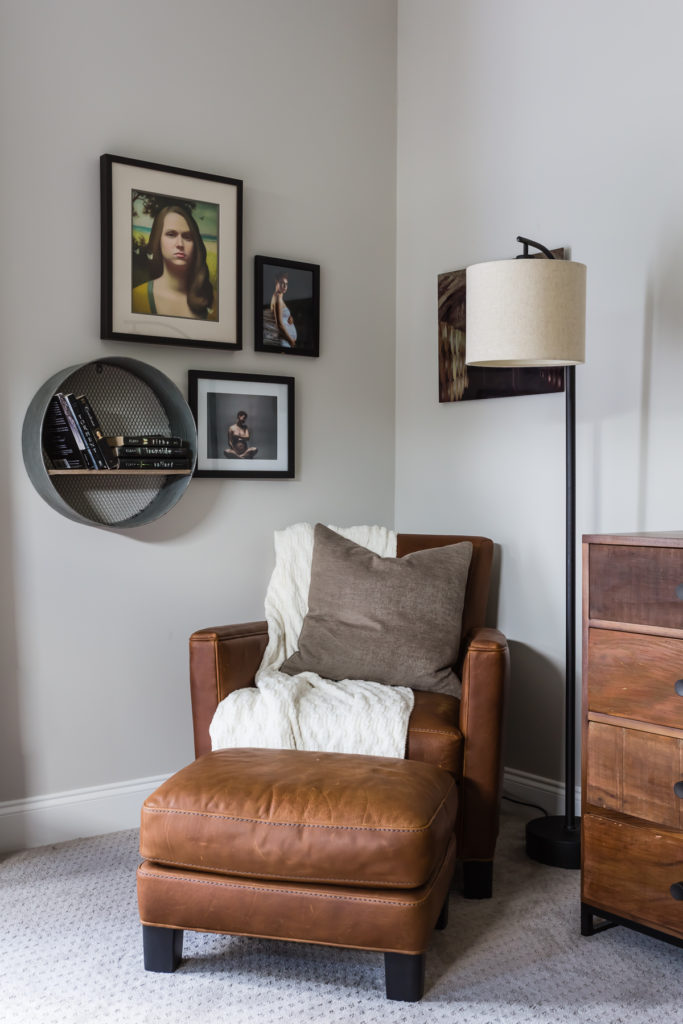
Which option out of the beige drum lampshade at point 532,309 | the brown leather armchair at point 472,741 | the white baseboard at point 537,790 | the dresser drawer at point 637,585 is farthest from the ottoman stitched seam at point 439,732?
the beige drum lampshade at point 532,309

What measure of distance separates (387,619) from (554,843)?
75cm

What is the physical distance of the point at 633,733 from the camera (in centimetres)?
201

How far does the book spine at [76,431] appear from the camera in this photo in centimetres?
256

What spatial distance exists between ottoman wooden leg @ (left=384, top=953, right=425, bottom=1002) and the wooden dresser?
1.56 feet

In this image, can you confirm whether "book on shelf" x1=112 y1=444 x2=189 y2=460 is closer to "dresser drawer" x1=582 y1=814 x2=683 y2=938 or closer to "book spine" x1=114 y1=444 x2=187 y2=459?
"book spine" x1=114 y1=444 x2=187 y2=459

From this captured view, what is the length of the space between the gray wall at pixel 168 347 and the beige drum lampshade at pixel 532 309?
994 mm

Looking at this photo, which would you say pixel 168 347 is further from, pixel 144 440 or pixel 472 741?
pixel 472 741

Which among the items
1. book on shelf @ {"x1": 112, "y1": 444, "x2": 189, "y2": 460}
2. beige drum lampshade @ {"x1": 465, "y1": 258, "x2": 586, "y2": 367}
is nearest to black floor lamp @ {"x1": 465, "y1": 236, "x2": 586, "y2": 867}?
beige drum lampshade @ {"x1": 465, "y1": 258, "x2": 586, "y2": 367}

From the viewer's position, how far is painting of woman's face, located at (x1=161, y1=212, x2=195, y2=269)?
9.32ft

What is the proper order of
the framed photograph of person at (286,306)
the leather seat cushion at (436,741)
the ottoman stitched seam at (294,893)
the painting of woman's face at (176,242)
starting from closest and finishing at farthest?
the ottoman stitched seam at (294,893)
the leather seat cushion at (436,741)
the painting of woman's face at (176,242)
the framed photograph of person at (286,306)

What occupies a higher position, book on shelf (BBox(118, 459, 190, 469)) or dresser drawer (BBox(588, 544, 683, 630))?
book on shelf (BBox(118, 459, 190, 469))

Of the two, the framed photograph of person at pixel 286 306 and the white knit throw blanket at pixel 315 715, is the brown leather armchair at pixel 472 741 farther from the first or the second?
the framed photograph of person at pixel 286 306

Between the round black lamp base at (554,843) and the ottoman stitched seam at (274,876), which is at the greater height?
the ottoman stitched seam at (274,876)

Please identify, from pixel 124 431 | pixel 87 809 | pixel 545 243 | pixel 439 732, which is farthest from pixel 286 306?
pixel 87 809
